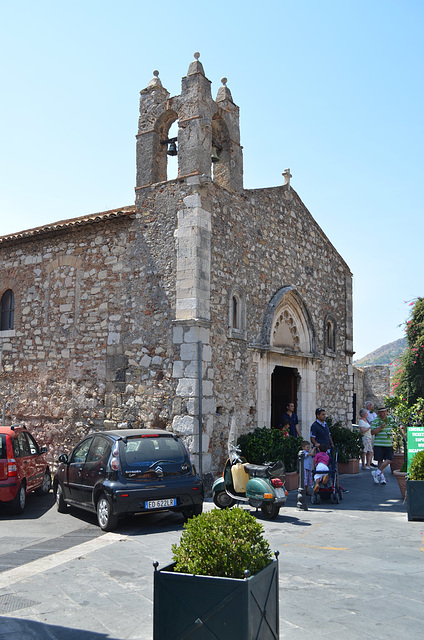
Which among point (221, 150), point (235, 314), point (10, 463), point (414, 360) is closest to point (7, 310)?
point (235, 314)

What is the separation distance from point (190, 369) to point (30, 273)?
5262 millimetres

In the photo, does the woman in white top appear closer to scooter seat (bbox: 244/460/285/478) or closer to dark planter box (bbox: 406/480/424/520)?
dark planter box (bbox: 406/480/424/520)

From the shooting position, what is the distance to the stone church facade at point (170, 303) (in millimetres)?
11102

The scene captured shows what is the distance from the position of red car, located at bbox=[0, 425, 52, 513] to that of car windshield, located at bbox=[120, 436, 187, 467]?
216 cm

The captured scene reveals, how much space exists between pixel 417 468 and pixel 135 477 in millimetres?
3961

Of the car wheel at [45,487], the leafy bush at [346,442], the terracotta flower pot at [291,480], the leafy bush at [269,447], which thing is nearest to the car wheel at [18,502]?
the car wheel at [45,487]

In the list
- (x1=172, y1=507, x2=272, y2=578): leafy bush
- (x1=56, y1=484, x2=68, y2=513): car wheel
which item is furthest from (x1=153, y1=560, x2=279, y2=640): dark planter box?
(x1=56, y1=484, x2=68, y2=513): car wheel

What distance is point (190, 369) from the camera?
10.7 metres

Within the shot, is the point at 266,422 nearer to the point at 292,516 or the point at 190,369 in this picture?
the point at 190,369

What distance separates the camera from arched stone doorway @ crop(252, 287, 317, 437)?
13656 mm

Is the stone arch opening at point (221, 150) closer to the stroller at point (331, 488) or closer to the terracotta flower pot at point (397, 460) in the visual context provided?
the stroller at point (331, 488)

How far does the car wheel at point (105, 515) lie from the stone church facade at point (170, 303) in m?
2.58

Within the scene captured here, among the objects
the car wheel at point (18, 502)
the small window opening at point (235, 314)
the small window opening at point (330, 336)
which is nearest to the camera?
the car wheel at point (18, 502)

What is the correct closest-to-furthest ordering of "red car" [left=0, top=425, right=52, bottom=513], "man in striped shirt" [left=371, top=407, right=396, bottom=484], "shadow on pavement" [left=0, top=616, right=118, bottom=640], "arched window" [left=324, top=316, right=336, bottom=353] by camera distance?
"shadow on pavement" [left=0, top=616, right=118, bottom=640], "red car" [left=0, top=425, right=52, bottom=513], "man in striped shirt" [left=371, top=407, right=396, bottom=484], "arched window" [left=324, top=316, right=336, bottom=353]
